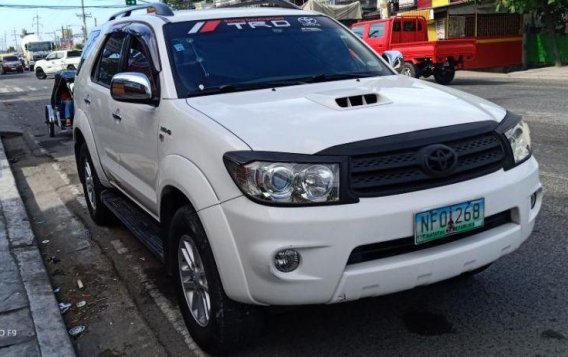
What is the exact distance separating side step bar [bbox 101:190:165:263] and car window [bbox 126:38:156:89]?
3.29 feet

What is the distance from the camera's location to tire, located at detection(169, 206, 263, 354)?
2916 mm

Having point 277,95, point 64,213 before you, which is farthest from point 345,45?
point 64,213

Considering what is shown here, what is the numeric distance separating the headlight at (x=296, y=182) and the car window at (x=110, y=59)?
2.48 metres

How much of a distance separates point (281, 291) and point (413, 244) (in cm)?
64

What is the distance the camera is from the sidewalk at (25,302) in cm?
349

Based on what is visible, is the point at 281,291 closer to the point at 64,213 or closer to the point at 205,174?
the point at 205,174

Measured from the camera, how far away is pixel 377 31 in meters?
19.9

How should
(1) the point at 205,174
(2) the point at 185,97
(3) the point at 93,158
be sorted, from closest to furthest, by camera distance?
(1) the point at 205,174 → (2) the point at 185,97 → (3) the point at 93,158

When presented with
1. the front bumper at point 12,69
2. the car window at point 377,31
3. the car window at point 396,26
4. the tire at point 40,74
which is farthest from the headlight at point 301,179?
the front bumper at point 12,69

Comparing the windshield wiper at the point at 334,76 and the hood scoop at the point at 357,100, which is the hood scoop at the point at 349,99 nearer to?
the hood scoop at the point at 357,100

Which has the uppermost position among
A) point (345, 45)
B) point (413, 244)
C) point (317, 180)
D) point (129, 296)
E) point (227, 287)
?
point (345, 45)

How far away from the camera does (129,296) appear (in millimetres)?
4242

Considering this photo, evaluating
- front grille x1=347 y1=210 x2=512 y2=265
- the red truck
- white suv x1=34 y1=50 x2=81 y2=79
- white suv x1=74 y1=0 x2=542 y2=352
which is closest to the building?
the red truck

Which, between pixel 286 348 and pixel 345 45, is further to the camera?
pixel 345 45
